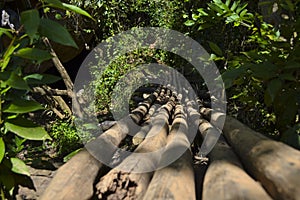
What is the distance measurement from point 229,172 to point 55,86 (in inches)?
294

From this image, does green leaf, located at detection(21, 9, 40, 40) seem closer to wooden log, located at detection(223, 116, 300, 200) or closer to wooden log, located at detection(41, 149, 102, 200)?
wooden log, located at detection(41, 149, 102, 200)

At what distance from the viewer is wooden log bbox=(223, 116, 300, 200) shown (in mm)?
895

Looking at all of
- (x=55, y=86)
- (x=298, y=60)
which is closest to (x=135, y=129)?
(x=298, y=60)

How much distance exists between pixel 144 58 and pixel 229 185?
555cm

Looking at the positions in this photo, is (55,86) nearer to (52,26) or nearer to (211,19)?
(211,19)

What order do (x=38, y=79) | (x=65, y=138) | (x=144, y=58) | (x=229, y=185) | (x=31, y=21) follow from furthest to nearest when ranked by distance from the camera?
(x=144, y=58) → (x=65, y=138) → (x=38, y=79) → (x=31, y=21) → (x=229, y=185)

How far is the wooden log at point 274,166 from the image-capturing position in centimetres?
89

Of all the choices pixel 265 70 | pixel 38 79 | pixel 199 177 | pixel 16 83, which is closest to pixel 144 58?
pixel 265 70

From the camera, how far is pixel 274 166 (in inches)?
39.6

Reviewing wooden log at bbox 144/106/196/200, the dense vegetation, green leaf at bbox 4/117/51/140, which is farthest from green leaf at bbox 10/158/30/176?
wooden log at bbox 144/106/196/200

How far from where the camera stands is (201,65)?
5812mm

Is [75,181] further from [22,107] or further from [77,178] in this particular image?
[22,107]

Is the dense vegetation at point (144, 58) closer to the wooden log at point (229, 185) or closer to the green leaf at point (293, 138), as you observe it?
the green leaf at point (293, 138)

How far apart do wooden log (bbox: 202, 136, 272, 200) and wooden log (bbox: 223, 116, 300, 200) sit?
0.10 feet
